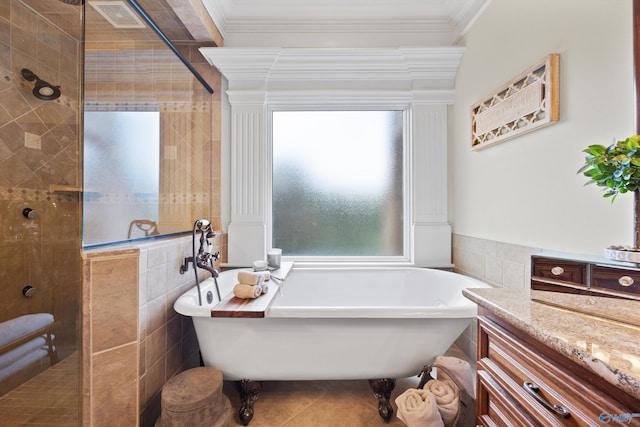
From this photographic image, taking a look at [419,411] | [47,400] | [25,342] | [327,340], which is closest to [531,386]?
[419,411]

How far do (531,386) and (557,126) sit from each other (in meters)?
1.16

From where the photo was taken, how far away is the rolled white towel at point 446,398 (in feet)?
3.57

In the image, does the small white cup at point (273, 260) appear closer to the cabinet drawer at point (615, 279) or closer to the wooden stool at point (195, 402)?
the wooden stool at point (195, 402)

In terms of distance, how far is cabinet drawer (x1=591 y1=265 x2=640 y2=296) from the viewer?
2.14 ft

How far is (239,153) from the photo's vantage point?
2.07 m

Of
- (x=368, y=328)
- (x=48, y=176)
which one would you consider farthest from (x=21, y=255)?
(x=368, y=328)

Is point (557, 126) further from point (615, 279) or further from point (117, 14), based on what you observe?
point (117, 14)

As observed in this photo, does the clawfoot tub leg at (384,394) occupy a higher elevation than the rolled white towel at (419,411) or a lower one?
lower

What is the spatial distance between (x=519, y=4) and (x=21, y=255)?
10.6ft

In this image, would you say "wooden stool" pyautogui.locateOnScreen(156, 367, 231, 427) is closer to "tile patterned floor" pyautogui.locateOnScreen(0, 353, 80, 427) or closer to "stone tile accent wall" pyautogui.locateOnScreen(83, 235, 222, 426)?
"stone tile accent wall" pyautogui.locateOnScreen(83, 235, 222, 426)

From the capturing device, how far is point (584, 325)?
1.84 ft

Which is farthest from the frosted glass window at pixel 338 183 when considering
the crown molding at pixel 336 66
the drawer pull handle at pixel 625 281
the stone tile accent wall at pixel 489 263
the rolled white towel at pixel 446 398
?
the drawer pull handle at pixel 625 281

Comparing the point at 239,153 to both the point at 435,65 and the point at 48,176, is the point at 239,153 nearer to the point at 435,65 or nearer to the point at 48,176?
the point at 48,176

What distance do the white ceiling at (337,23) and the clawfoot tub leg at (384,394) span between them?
7.74 ft
